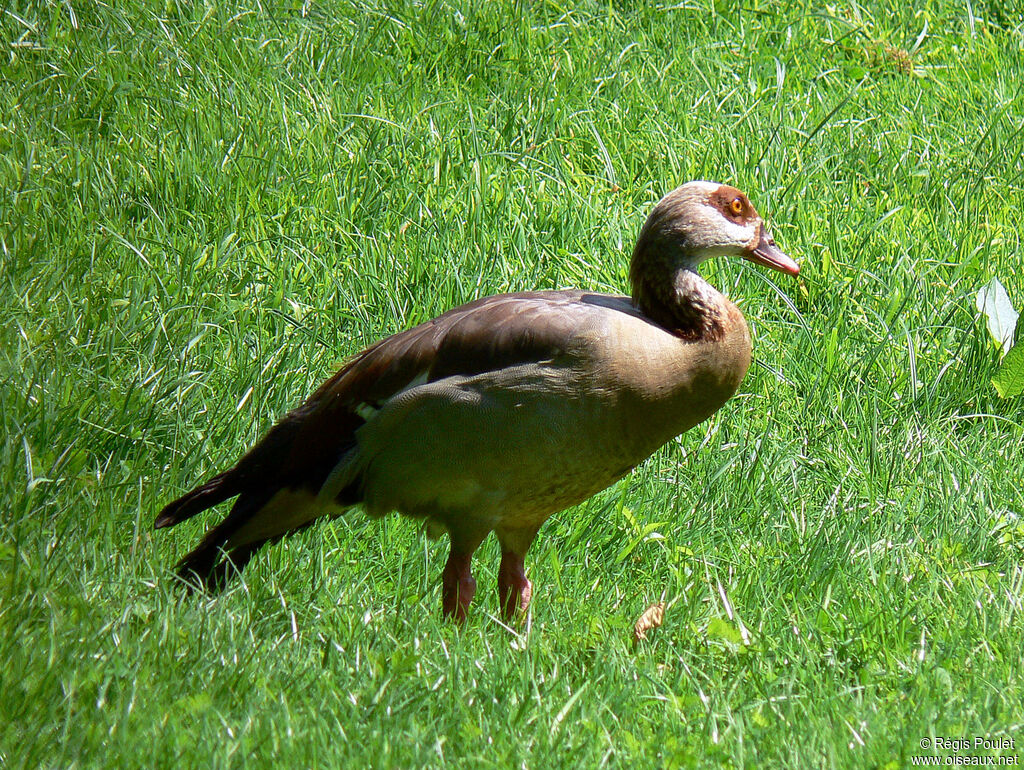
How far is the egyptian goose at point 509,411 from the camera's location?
3676 mm

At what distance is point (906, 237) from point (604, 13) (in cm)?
260

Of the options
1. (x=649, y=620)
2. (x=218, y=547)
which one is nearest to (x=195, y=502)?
(x=218, y=547)

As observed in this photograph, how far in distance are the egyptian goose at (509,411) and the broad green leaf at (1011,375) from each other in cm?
136

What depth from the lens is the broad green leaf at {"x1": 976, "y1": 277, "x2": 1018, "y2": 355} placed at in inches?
198

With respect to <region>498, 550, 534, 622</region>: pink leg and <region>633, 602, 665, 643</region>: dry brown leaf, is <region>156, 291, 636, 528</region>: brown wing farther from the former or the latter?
<region>633, 602, 665, 643</region>: dry brown leaf

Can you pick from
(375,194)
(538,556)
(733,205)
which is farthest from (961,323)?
(375,194)

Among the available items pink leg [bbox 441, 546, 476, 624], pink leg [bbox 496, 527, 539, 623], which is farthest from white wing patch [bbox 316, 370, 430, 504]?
pink leg [bbox 496, 527, 539, 623]

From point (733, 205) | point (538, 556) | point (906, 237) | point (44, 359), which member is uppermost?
point (733, 205)

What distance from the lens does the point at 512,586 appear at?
4078 millimetres

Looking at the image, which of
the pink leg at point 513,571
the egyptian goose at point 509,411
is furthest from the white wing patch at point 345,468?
the pink leg at point 513,571

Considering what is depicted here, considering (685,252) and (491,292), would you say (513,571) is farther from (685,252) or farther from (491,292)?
(491,292)

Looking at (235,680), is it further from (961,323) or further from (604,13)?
(604,13)

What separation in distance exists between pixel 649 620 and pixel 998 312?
230 centimetres

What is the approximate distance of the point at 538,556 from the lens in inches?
173
